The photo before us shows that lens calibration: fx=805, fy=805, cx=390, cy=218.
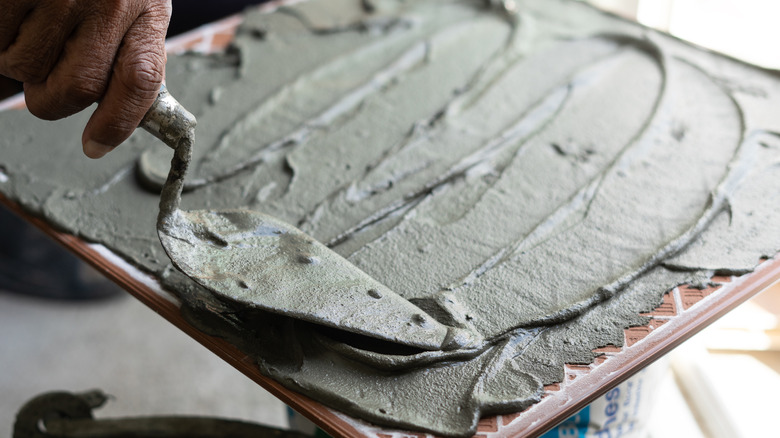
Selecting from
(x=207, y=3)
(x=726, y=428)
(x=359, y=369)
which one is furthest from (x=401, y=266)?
(x=207, y=3)

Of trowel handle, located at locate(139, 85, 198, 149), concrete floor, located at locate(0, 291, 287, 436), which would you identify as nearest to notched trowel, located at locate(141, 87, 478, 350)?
trowel handle, located at locate(139, 85, 198, 149)

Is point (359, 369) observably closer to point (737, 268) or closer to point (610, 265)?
point (610, 265)

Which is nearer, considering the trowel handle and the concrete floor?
the trowel handle

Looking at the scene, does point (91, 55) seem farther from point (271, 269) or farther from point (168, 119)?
point (271, 269)

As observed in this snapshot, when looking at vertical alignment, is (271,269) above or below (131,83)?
below

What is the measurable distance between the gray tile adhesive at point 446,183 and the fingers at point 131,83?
0.23 m

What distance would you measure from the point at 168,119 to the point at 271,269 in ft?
0.90

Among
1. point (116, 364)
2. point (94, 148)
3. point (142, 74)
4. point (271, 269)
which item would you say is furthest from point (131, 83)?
Result: point (116, 364)

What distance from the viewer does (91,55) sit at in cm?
117

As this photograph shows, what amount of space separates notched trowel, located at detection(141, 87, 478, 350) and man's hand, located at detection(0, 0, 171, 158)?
0.17 feet

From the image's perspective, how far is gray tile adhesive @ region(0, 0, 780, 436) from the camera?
1145 millimetres

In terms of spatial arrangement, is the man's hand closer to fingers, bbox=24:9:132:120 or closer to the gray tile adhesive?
fingers, bbox=24:9:132:120

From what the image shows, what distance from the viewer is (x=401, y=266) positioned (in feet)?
4.34

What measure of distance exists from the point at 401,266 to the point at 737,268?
1.76ft
